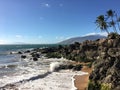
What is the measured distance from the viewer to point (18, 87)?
26.3m

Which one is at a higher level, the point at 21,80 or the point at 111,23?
the point at 111,23

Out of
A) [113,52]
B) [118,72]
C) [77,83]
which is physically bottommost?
[77,83]

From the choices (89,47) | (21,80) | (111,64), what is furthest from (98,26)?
(111,64)

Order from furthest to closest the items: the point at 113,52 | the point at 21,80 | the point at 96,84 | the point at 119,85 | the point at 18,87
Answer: the point at 21,80
the point at 18,87
the point at 113,52
the point at 96,84
the point at 119,85

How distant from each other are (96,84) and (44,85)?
792cm

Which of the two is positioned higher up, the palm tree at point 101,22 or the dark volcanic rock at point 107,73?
the palm tree at point 101,22

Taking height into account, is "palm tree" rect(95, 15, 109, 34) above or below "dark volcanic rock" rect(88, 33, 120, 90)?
above

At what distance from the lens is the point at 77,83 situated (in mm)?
27453

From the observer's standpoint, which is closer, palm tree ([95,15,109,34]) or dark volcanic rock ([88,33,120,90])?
dark volcanic rock ([88,33,120,90])

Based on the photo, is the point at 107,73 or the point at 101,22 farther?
the point at 101,22

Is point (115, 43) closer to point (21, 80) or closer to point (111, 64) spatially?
point (111, 64)

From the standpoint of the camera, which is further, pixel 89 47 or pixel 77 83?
pixel 89 47

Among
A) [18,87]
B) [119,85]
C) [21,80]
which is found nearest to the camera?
[119,85]

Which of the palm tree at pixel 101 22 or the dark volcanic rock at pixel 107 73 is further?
the palm tree at pixel 101 22
